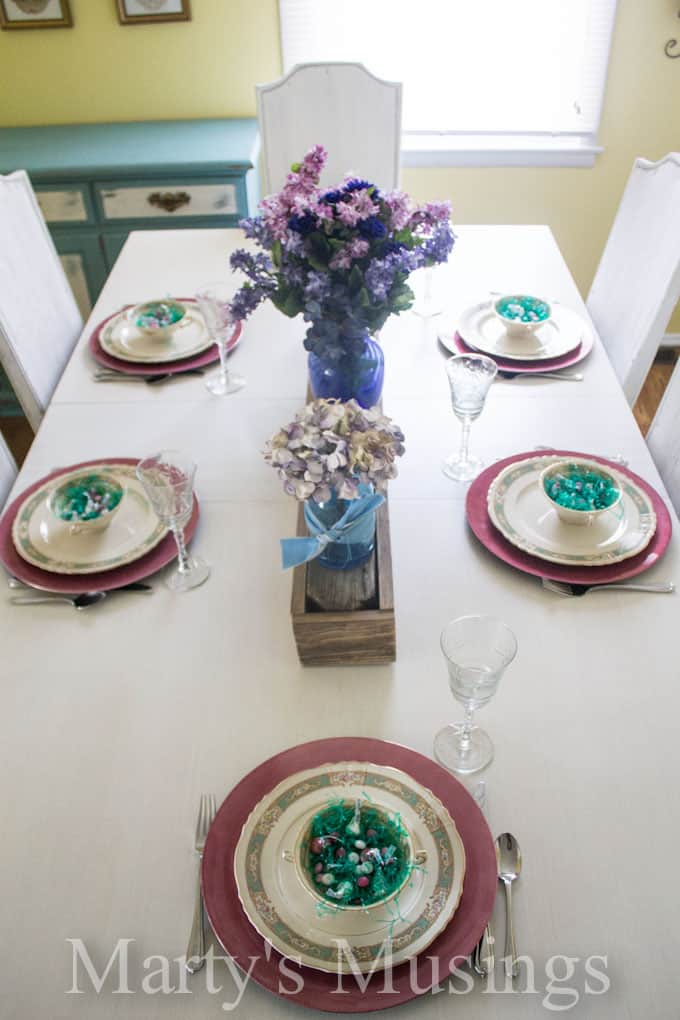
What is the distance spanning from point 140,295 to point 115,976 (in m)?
1.43

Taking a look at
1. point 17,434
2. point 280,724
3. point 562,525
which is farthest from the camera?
point 17,434

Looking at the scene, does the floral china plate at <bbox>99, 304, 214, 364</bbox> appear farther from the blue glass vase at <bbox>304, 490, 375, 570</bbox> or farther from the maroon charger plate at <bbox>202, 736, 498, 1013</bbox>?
the maroon charger plate at <bbox>202, 736, 498, 1013</bbox>

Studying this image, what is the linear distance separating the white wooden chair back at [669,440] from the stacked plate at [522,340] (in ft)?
0.64

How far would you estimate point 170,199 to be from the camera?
101 inches

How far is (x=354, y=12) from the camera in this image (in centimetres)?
260

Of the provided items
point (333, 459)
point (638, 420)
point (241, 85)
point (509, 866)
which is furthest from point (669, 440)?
point (241, 85)

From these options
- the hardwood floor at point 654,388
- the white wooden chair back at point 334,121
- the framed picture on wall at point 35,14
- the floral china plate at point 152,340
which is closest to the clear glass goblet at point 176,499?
the floral china plate at point 152,340

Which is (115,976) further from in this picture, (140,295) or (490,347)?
(140,295)

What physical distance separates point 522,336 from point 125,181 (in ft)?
4.99

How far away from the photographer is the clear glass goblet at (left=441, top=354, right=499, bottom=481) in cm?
122

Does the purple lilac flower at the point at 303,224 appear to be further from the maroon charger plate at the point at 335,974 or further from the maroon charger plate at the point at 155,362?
the maroon charger plate at the point at 335,974

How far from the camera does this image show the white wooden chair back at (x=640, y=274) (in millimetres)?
1649

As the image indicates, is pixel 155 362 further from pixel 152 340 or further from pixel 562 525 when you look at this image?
pixel 562 525

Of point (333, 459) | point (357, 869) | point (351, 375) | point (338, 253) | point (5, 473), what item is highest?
point (338, 253)
